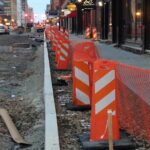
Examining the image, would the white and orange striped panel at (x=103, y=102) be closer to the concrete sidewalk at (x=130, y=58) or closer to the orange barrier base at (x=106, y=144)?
the orange barrier base at (x=106, y=144)

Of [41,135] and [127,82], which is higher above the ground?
[127,82]

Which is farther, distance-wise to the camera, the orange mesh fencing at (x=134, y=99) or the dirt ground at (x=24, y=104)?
the dirt ground at (x=24, y=104)

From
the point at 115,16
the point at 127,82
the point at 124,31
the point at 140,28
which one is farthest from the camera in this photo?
the point at 115,16

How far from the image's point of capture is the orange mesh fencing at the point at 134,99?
7277 mm

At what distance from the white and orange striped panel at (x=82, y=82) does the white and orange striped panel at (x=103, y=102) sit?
8.72 feet

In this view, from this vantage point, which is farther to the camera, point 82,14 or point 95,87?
point 82,14

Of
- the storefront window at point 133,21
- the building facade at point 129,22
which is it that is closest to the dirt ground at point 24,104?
the building facade at point 129,22

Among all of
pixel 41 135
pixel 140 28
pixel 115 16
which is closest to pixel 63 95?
pixel 41 135

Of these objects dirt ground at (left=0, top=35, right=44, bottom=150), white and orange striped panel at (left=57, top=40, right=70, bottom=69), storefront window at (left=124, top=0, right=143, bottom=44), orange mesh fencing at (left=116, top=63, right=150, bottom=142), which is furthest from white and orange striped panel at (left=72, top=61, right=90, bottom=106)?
storefront window at (left=124, top=0, right=143, bottom=44)

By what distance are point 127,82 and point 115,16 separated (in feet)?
88.6

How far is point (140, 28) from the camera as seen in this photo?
2545cm

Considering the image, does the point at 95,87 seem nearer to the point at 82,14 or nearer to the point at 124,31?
the point at 124,31

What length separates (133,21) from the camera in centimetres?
2767

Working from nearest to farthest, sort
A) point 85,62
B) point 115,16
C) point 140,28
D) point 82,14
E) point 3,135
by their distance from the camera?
point 3,135
point 85,62
point 140,28
point 115,16
point 82,14
